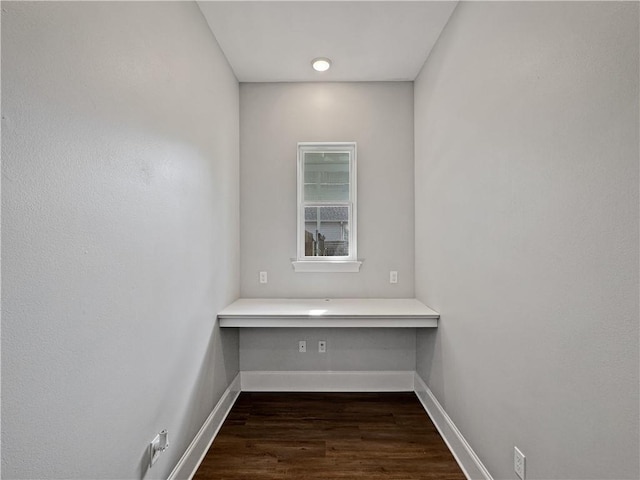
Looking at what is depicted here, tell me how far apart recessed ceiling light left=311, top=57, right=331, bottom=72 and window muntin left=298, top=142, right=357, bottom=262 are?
63 centimetres

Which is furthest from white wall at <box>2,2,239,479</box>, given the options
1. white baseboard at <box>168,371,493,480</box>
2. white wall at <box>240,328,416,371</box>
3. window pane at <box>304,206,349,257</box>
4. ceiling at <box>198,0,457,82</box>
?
window pane at <box>304,206,349,257</box>

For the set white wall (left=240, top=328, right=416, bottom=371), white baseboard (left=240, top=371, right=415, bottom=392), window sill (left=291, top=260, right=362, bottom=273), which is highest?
window sill (left=291, top=260, right=362, bottom=273)

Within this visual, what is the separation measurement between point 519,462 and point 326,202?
7.05 ft

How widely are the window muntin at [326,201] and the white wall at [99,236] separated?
45.1 inches

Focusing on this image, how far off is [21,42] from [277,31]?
5.46 ft

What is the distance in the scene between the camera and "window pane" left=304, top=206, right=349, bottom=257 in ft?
9.23

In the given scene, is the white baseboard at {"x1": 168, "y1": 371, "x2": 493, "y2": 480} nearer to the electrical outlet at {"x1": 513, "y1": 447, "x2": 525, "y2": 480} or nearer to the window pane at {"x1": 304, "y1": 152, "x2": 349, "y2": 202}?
the electrical outlet at {"x1": 513, "y1": 447, "x2": 525, "y2": 480}

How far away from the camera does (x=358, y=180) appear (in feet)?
9.11

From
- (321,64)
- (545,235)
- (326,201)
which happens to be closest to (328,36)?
(321,64)

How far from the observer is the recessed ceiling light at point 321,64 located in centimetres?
239

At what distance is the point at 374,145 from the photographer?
2.77 meters

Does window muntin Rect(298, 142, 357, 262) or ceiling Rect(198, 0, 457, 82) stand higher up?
ceiling Rect(198, 0, 457, 82)

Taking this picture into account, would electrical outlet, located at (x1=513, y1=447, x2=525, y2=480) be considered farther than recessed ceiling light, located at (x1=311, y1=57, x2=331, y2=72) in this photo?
No

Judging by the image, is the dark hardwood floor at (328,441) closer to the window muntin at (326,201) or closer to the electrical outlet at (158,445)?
the electrical outlet at (158,445)
